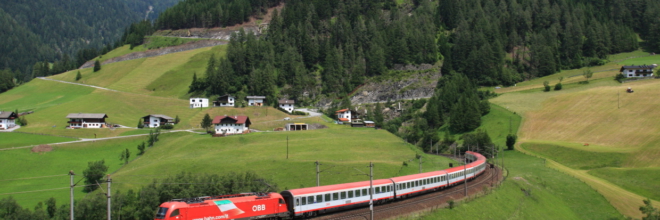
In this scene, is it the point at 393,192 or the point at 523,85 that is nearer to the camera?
the point at 393,192

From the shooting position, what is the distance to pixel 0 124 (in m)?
113

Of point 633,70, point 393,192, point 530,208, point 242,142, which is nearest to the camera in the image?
point 393,192

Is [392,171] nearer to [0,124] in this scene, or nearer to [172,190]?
[172,190]

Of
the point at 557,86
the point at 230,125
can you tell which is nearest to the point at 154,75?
the point at 230,125

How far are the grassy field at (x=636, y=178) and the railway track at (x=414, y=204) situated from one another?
22.4 m

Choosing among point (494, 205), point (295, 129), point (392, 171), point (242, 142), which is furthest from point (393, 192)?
point (295, 129)

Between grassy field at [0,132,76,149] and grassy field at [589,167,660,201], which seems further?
grassy field at [0,132,76,149]

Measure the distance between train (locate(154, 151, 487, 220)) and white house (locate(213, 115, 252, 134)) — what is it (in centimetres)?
6201

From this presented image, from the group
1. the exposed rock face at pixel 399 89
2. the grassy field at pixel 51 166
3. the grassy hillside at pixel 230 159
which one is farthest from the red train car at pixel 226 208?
the exposed rock face at pixel 399 89

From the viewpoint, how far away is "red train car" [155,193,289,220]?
113 feet

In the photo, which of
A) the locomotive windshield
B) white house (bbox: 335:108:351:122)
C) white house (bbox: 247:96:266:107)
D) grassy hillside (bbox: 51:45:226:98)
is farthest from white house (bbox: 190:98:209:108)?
the locomotive windshield

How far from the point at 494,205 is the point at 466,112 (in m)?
75.6

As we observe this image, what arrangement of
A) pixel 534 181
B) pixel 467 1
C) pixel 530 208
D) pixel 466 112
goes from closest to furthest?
pixel 530 208 → pixel 534 181 → pixel 466 112 → pixel 467 1

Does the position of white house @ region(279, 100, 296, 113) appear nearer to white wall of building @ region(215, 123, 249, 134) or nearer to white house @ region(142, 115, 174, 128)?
white house @ region(142, 115, 174, 128)
